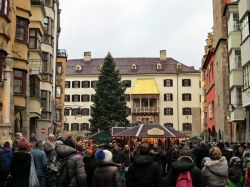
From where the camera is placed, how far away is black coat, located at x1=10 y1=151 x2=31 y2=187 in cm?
875

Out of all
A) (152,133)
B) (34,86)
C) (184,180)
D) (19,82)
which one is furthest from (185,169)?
(34,86)

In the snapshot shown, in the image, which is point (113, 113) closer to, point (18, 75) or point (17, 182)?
point (18, 75)

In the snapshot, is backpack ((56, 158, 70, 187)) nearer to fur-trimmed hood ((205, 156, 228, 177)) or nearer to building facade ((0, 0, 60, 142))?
fur-trimmed hood ((205, 156, 228, 177))

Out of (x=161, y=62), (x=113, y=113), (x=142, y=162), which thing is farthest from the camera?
(x=161, y=62)

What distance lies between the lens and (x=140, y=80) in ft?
289

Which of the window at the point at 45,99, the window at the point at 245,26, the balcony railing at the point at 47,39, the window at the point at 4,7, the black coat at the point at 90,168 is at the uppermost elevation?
the balcony railing at the point at 47,39

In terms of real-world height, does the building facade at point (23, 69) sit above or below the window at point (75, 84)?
below

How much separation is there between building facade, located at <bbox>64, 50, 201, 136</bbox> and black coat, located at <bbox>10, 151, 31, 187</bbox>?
73.1 metres

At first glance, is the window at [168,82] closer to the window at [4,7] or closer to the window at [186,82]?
the window at [186,82]

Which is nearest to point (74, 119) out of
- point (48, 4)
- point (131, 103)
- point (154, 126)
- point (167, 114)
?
point (131, 103)

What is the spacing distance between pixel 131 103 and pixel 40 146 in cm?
7454

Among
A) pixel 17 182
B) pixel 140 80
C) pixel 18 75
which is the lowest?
pixel 17 182

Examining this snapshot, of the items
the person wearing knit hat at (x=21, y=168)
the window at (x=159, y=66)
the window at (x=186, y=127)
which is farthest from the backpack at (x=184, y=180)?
the window at (x=159, y=66)

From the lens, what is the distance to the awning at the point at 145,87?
85.4m
